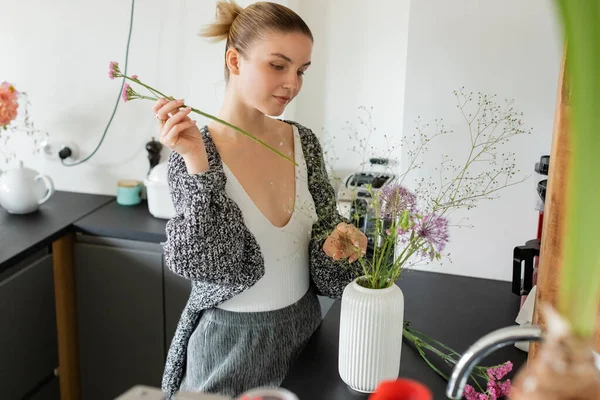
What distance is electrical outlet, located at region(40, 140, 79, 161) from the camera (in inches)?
92.9

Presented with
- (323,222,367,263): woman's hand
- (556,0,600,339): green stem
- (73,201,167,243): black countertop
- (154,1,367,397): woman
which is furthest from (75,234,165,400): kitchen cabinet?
(556,0,600,339): green stem

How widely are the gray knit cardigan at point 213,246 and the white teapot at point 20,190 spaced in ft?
3.31

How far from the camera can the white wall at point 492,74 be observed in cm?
165

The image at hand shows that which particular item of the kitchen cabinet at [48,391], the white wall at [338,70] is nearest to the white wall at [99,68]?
the white wall at [338,70]

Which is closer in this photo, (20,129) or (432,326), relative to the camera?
(432,326)

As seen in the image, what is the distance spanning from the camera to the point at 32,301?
6.49 ft

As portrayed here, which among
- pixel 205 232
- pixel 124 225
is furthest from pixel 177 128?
pixel 124 225

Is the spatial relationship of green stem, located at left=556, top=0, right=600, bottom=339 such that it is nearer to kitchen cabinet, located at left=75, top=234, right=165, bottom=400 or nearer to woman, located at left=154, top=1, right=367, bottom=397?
woman, located at left=154, top=1, right=367, bottom=397

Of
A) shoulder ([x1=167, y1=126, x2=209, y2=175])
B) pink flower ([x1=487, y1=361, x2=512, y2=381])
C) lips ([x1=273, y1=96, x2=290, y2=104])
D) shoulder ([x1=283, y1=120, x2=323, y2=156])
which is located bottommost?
pink flower ([x1=487, y1=361, x2=512, y2=381])

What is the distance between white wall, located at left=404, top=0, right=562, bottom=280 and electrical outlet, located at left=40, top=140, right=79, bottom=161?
4.09ft

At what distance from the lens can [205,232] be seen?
123 cm

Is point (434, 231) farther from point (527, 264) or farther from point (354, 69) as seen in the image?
point (354, 69)

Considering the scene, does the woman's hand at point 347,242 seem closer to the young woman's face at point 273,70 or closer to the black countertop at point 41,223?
the young woman's face at point 273,70

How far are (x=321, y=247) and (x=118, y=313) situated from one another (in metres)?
1.01
